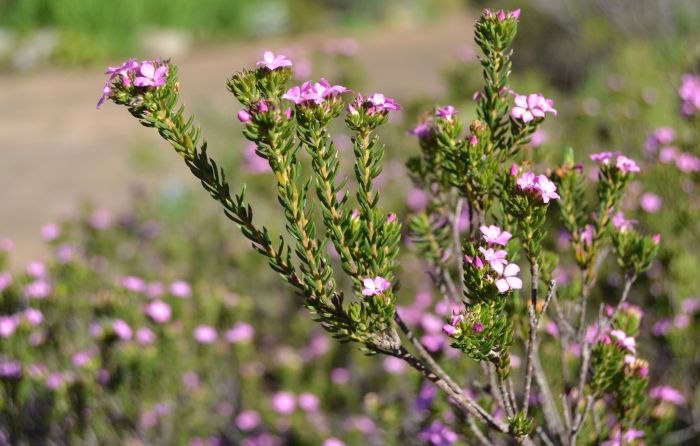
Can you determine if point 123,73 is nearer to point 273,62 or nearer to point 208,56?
point 273,62

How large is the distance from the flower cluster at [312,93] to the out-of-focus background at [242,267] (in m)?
0.80

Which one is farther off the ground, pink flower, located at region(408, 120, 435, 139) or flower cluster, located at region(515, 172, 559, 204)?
pink flower, located at region(408, 120, 435, 139)

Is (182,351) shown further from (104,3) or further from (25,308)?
(104,3)

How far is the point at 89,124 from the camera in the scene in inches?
403

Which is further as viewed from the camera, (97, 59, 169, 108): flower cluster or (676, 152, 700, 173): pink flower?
(676, 152, 700, 173): pink flower

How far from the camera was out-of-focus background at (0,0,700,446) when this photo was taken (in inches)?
127

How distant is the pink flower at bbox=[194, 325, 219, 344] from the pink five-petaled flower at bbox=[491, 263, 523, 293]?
226 cm

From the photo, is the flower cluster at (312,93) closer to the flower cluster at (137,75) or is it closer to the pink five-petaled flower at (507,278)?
the flower cluster at (137,75)

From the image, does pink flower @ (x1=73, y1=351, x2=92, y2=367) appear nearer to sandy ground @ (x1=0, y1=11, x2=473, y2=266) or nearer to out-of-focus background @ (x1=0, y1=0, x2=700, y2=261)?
out-of-focus background @ (x1=0, y1=0, x2=700, y2=261)

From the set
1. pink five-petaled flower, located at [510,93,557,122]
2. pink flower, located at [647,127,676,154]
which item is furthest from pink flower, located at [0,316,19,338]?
pink flower, located at [647,127,676,154]

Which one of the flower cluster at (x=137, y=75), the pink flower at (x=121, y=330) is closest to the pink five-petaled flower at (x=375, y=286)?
the flower cluster at (x=137, y=75)

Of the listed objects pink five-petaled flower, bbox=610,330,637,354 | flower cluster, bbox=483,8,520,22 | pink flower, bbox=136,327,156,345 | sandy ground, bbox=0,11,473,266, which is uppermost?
sandy ground, bbox=0,11,473,266

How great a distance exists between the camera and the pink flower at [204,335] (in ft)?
12.0

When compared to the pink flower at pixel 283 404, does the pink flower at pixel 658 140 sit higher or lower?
higher
